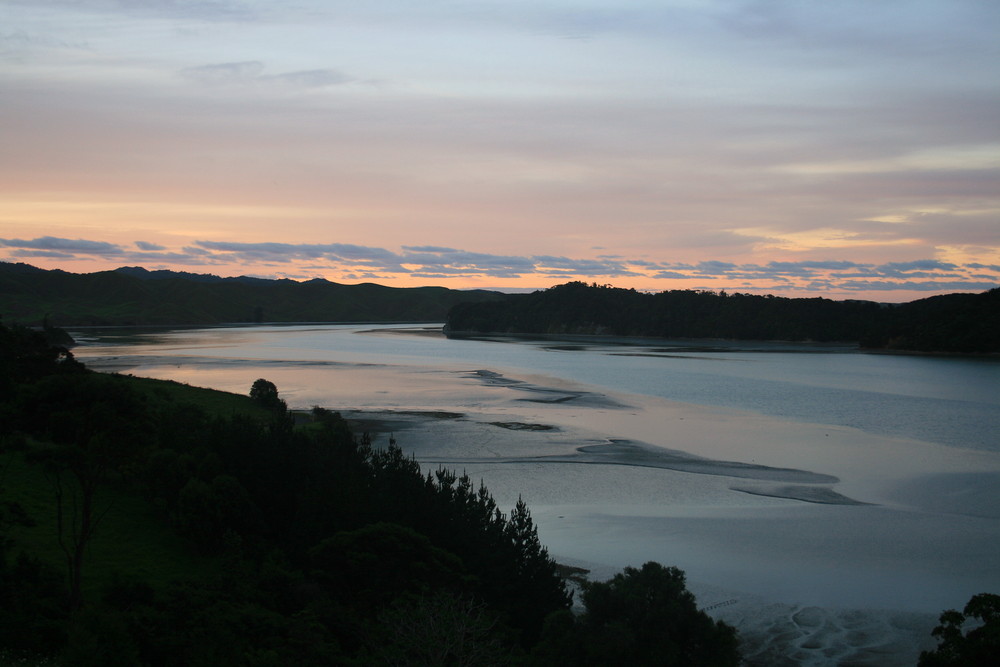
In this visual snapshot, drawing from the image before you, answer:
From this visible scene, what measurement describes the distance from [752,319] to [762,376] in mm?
95003

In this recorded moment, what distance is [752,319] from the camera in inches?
6344

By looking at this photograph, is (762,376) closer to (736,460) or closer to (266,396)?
(736,460)

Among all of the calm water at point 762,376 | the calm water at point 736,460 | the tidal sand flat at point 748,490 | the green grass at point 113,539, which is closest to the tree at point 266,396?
the calm water at point 736,460

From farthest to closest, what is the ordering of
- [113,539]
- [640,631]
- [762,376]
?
[762,376] → [113,539] → [640,631]

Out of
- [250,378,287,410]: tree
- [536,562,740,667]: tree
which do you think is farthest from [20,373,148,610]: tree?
[250,378,287,410]: tree

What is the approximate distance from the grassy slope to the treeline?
6 cm

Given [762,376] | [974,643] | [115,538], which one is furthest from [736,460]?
[762,376]

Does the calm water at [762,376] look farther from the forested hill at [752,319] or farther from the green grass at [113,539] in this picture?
the green grass at [113,539]

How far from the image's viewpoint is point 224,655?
34.3 feet

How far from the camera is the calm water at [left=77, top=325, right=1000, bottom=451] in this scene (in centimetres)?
4369

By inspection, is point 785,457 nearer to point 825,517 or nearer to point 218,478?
point 825,517

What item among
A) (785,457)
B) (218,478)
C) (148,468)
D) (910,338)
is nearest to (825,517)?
(785,457)

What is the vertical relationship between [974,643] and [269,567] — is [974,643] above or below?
above

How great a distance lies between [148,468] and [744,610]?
13524 millimetres
